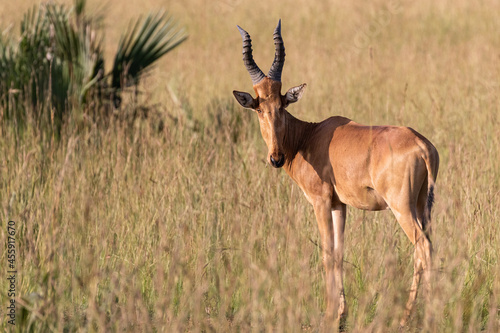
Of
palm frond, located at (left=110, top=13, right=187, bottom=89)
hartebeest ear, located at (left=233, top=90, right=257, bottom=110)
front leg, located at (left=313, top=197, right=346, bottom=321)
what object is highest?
palm frond, located at (left=110, top=13, right=187, bottom=89)

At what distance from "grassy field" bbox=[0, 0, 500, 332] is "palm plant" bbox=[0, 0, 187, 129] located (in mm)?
358

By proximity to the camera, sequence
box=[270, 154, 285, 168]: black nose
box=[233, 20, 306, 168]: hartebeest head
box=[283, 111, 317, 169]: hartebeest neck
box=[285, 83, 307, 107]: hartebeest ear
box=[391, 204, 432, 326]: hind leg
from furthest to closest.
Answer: box=[283, 111, 317, 169]: hartebeest neck < box=[285, 83, 307, 107]: hartebeest ear < box=[233, 20, 306, 168]: hartebeest head < box=[270, 154, 285, 168]: black nose < box=[391, 204, 432, 326]: hind leg

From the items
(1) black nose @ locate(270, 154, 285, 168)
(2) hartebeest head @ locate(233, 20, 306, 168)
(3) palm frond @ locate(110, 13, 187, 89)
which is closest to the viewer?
(1) black nose @ locate(270, 154, 285, 168)

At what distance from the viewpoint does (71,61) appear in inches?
343

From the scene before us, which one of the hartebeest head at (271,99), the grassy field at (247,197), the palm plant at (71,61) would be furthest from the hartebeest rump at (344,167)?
the palm plant at (71,61)

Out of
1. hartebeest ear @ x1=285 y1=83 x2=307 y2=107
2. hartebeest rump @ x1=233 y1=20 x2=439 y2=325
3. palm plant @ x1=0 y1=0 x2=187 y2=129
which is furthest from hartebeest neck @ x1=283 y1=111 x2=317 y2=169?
palm plant @ x1=0 y1=0 x2=187 y2=129

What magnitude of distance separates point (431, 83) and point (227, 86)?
3792 millimetres

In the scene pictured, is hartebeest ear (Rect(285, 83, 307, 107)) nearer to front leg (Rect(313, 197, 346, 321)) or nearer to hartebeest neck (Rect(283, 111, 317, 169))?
hartebeest neck (Rect(283, 111, 317, 169))

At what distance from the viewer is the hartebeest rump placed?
4152 millimetres

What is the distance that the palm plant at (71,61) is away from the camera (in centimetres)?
836

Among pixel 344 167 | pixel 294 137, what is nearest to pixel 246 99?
pixel 294 137

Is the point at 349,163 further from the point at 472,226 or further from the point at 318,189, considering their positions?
the point at 472,226

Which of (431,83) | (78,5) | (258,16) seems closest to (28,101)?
(78,5)

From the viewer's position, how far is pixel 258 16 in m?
20.3
